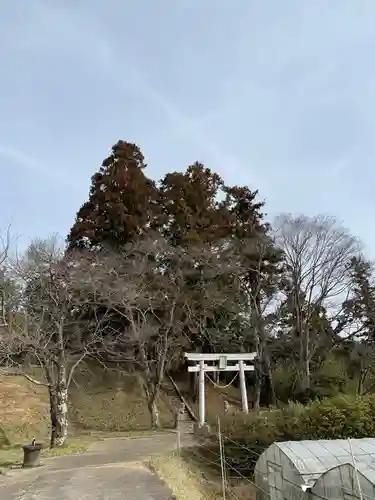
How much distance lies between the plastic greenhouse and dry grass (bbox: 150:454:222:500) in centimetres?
122

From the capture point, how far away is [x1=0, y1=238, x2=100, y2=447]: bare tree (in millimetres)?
14156

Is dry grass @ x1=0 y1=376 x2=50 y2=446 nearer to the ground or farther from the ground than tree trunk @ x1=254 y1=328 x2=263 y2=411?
nearer to the ground

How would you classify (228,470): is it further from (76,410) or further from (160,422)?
(76,410)

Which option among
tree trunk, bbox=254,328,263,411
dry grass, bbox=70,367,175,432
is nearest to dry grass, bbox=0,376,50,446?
dry grass, bbox=70,367,175,432

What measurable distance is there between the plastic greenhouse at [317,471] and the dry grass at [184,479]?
4.00 feet

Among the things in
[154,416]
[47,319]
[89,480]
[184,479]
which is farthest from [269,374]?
[89,480]

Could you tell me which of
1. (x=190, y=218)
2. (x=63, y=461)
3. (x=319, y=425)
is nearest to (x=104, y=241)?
(x=190, y=218)

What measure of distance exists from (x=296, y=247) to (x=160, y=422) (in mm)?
A: 10619

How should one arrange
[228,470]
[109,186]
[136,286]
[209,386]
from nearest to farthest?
[228,470] < [136,286] < [109,186] < [209,386]

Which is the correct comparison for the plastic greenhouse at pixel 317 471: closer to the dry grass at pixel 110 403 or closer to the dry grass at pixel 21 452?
the dry grass at pixel 21 452

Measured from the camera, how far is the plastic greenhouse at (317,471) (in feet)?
19.2

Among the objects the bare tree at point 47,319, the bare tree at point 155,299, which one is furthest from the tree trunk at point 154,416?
the bare tree at point 47,319

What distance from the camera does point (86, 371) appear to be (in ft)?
80.6

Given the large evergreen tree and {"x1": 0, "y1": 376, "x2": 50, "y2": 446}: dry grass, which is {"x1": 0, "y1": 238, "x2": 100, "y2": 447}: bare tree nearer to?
{"x1": 0, "y1": 376, "x2": 50, "y2": 446}: dry grass
